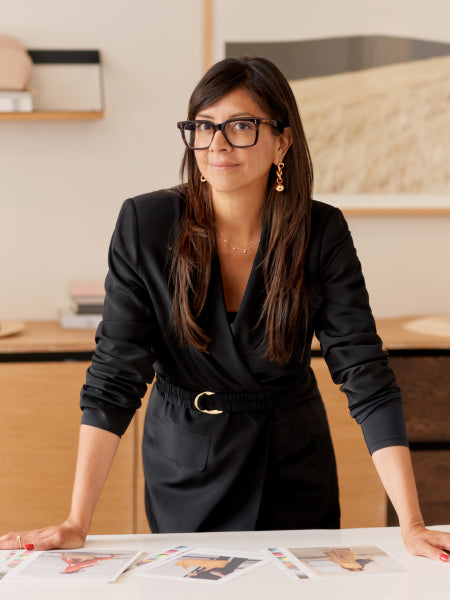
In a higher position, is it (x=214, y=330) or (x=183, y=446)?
(x=214, y=330)

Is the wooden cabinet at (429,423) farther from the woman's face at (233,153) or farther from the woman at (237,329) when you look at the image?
the woman's face at (233,153)

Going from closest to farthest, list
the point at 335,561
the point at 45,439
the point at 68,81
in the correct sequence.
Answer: the point at 335,561
the point at 45,439
the point at 68,81

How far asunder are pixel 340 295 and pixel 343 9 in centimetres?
167

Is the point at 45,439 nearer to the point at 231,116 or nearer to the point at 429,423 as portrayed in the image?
the point at 429,423

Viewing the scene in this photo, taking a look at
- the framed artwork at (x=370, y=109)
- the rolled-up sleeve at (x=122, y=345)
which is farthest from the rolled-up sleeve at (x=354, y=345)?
the framed artwork at (x=370, y=109)

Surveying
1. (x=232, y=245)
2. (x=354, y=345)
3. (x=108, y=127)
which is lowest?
(x=354, y=345)

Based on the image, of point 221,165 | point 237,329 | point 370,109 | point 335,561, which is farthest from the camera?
point 370,109

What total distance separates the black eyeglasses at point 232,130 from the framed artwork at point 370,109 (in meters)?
1.42

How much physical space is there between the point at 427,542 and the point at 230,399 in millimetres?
490

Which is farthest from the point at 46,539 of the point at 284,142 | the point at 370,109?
the point at 370,109

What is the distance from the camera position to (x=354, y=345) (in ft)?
5.01

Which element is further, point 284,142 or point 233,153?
point 284,142

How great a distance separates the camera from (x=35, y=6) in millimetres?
2713

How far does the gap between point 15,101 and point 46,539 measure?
1737 mm
